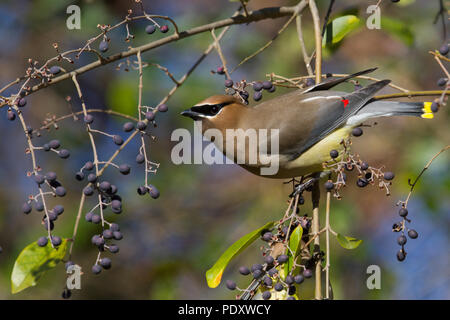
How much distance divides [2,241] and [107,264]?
11.1 ft

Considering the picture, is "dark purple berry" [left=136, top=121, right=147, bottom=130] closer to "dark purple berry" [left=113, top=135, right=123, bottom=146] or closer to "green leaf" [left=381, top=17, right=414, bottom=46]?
"dark purple berry" [left=113, top=135, right=123, bottom=146]

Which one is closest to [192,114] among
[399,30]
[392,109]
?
[392,109]

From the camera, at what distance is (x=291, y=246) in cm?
220

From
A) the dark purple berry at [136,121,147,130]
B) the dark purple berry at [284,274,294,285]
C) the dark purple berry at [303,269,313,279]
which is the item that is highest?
the dark purple berry at [136,121,147,130]

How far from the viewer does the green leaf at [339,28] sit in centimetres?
283

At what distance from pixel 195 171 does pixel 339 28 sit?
2231mm

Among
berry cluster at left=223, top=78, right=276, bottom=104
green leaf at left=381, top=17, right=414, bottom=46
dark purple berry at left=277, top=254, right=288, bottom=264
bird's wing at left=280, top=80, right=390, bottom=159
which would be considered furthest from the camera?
green leaf at left=381, top=17, right=414, bottom=46

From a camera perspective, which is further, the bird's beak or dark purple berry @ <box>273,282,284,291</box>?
the bird's beak

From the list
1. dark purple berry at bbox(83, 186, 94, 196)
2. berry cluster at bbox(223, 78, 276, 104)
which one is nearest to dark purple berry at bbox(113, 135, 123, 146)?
dark purple berry at bbox(83, 186, 94, 196)

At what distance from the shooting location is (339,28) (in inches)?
112

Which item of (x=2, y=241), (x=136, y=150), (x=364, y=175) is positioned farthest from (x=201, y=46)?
(x=2, y=241)

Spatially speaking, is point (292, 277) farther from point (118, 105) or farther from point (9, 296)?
point (9, 296)

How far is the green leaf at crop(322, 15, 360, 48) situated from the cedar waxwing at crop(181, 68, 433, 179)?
19cm

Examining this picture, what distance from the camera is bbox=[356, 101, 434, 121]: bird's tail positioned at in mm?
2729
